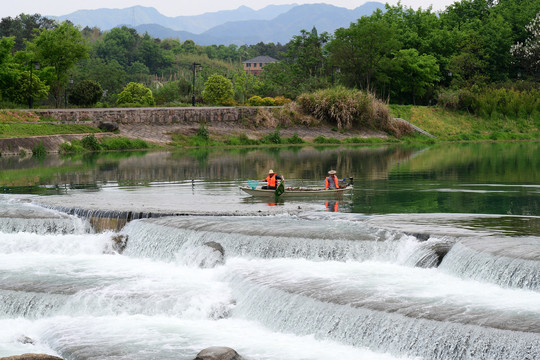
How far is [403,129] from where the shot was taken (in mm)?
90688

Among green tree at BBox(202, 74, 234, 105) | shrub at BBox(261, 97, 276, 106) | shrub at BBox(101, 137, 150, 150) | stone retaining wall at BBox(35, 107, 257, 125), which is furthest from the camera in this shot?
green tree at BBox(202, 74, 234, 105)

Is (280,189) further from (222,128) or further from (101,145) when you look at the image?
(222,128)

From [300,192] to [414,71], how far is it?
67194 millimetres

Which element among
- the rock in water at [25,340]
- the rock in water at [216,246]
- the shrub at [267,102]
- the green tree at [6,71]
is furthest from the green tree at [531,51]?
the rock in water at [25,340]

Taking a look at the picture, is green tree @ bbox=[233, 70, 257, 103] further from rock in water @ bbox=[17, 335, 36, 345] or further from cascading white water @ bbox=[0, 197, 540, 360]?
rock in water @ bbox=[17, 335, 36, 345]

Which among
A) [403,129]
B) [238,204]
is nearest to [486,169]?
[238,204]

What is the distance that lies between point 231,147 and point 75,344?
59.9 metres

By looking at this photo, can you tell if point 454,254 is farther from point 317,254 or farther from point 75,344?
point 75,344

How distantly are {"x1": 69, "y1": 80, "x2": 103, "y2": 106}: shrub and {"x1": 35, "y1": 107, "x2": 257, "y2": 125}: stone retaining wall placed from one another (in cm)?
647

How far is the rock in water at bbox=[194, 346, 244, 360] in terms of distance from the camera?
16750mm

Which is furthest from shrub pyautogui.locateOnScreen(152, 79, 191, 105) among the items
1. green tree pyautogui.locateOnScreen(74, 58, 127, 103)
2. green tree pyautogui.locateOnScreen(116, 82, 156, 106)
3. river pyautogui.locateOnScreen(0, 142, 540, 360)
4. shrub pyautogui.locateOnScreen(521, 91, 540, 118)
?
river pyautogui.locateOnScreen(0, 142, 540, 360)

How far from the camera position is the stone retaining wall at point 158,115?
74.9 m

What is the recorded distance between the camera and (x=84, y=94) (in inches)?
3287

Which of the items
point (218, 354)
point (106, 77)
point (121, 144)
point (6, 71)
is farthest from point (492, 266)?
point (106, 77)
